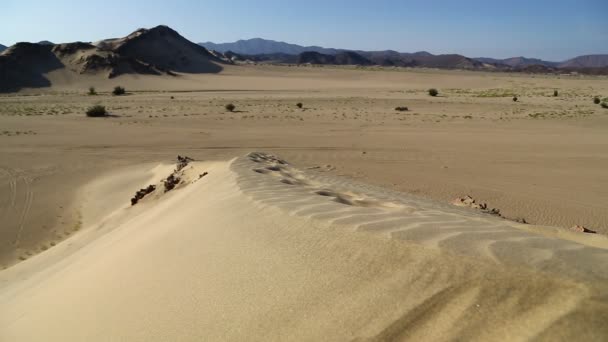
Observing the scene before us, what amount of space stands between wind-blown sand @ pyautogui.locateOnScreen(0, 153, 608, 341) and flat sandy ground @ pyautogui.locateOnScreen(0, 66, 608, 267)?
355cm

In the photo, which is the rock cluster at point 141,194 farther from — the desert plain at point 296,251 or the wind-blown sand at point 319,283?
the wind-blown sand at point 319,283

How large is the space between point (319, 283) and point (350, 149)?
406 inches

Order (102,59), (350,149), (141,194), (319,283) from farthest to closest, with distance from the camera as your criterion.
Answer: (102,59) < (350,149) < (141,194) < (319,283)

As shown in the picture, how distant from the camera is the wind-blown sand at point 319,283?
1.93m

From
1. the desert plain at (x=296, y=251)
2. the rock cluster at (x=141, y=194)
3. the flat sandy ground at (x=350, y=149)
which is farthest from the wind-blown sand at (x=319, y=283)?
the flat sandy ground at (x=350, y=149)

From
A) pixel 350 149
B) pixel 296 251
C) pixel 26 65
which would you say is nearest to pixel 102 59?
pixel 26 65

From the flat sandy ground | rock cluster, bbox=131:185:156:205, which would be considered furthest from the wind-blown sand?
the flat sandy ground

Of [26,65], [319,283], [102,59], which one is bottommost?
[319,283]

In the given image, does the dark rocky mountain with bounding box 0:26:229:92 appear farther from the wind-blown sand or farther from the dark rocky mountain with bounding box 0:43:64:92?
the wind-blown sand

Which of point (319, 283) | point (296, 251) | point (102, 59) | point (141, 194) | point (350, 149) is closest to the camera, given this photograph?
point (319, 283)

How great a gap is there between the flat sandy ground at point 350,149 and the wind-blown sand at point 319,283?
355cm

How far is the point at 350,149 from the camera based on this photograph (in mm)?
12570

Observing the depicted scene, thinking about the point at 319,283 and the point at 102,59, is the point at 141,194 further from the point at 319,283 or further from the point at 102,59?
the point at 102,59

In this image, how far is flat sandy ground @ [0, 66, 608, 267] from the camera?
751 cm
